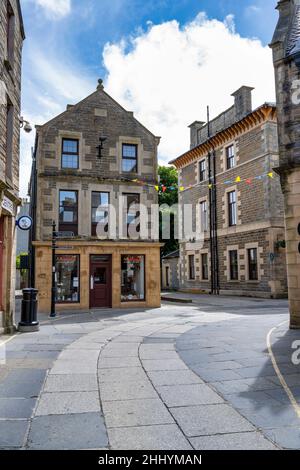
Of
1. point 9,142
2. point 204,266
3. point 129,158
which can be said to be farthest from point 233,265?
point 9,142

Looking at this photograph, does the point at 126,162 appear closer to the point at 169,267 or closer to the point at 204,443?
the point at 204,443

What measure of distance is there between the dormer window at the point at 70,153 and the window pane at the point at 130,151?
7.93 feet

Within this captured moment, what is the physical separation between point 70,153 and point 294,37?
11000 mm

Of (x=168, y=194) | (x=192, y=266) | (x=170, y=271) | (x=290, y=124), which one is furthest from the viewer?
(x=168, y=194)

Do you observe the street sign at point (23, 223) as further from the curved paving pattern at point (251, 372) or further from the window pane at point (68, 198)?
the window pane at point (68, 198)

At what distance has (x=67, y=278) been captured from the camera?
18.5 metres

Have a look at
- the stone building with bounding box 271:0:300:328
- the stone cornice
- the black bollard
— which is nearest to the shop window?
the black bollard

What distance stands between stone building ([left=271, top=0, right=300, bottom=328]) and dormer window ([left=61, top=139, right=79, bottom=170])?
33.6 feet

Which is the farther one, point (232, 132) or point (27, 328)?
point (232, 132)

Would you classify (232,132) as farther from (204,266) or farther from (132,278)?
(132,278)

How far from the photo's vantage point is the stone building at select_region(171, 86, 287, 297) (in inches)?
963

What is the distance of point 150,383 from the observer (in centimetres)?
583
